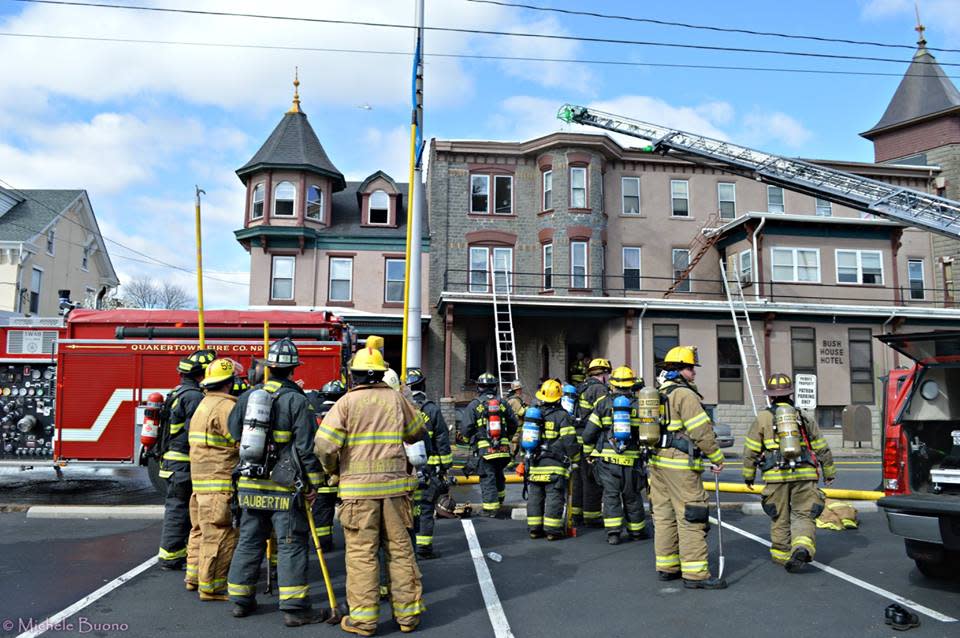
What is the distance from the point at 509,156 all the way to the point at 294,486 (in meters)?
19.7

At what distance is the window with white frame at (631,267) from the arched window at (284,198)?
11.6 meters

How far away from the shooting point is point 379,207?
23.5 m

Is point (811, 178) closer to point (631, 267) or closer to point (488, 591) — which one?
point (631, 267)

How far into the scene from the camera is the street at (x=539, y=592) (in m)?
4.76

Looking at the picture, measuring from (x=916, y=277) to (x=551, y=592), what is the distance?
2490cm

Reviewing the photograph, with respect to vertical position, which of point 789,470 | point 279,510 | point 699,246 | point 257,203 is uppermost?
point 257,203

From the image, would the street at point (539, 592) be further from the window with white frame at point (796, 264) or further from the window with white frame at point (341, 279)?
the window with white frame at point (796, 264)

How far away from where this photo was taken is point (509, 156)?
23.2 meters

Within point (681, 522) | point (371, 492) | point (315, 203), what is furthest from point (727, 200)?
point (371, 492)

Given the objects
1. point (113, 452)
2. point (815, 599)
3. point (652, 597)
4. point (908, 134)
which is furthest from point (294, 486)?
point (908, 134)

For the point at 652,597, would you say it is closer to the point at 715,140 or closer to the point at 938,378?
the point at 938,378

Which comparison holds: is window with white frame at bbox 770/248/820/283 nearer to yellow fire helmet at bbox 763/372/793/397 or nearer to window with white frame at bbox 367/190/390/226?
window with white frame at bbox 367/190/390/226

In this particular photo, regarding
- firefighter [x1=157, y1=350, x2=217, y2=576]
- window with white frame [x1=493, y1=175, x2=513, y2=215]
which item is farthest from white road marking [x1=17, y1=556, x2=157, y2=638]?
window with white frame [x1=493, y1=175, x2=513, y2=215]

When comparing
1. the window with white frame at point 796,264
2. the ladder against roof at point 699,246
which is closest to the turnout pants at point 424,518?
the ladder against roof at point 699,246
